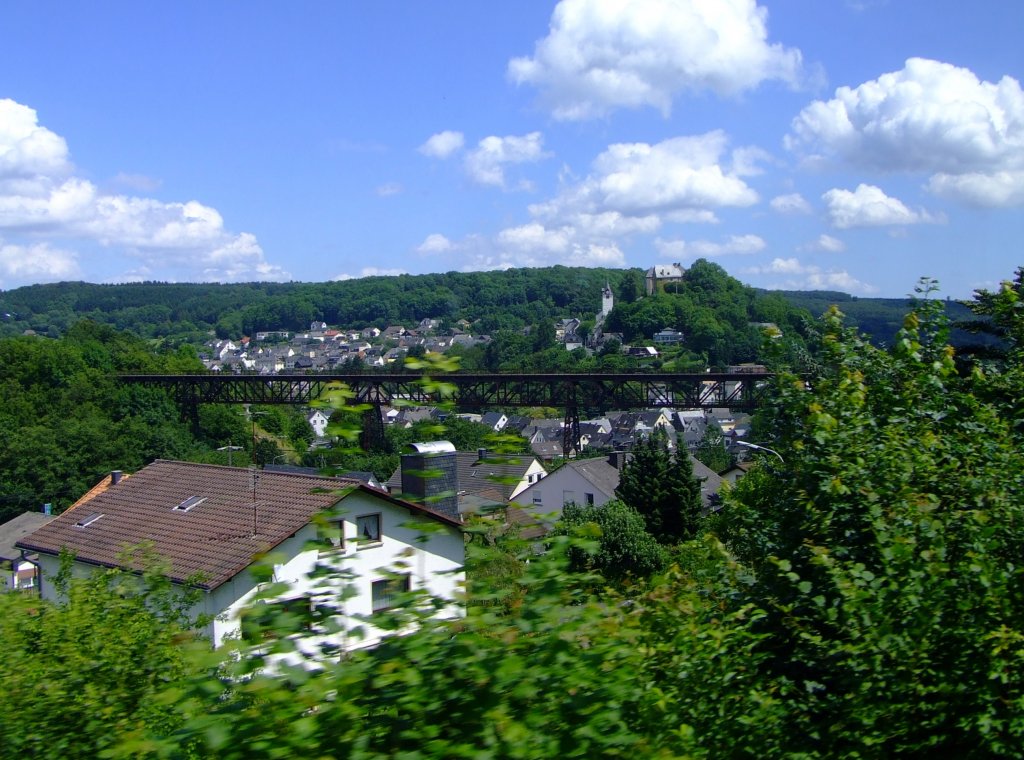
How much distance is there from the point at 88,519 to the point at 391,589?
16726 mm

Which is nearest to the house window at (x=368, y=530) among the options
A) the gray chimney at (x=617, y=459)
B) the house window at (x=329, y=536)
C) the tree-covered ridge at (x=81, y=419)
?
the house window at (x=329, y=536)

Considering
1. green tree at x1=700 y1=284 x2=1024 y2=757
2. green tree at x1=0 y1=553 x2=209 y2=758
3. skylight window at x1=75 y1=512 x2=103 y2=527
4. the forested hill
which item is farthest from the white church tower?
green tree at x1=0 y1=553 x2=209 y2=758

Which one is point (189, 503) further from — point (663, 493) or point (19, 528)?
point (19, 528)

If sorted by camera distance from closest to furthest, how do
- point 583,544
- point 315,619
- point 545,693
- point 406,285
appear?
point 545,693 → point 315,619 → point 583,544 → point 406,285

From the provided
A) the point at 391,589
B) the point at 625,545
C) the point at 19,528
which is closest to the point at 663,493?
the point at 625,545

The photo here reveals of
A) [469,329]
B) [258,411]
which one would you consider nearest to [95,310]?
[469,329]

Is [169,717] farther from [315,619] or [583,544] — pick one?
[583,544]

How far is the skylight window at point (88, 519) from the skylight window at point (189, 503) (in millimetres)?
2341

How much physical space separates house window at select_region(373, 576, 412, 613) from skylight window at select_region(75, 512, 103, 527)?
52.9 feet

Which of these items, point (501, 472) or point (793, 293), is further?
point (793, 293)

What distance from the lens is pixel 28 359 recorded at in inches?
2537

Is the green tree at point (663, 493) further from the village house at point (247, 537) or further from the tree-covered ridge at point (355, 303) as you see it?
the tree-covered ridge at point (355, 303)

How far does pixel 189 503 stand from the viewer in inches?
618

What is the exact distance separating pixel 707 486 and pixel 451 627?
39539 millimetres
